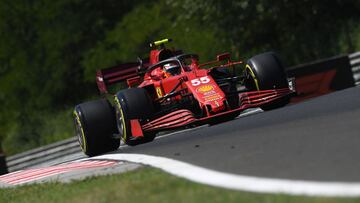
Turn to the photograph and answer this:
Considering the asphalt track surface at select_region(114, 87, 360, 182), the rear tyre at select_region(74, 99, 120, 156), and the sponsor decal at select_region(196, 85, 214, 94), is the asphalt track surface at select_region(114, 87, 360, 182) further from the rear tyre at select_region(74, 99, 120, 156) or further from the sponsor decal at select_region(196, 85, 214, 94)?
the rear tyre at select_region(74, 99, 120, 156)

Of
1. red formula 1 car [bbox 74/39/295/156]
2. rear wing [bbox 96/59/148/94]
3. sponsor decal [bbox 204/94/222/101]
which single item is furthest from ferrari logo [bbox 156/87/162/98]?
rear wing [bbox 96/59/148/94]

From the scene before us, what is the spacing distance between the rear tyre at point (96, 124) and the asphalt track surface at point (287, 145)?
0.70 meters

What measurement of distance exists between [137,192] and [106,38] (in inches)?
1156

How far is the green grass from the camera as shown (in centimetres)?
625

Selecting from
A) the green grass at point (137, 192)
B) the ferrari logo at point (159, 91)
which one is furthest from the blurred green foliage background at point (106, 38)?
the green grass at point (137, 192)

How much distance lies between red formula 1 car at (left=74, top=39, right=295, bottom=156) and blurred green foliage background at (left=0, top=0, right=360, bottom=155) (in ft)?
38.4

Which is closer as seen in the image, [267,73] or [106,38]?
[267,73]

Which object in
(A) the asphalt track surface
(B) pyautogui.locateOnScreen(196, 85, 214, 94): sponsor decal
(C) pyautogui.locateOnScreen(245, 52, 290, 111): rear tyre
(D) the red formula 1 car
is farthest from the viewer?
(C) pyautogui.locateOnScreen(245, 52, 290, 111): rear tyre

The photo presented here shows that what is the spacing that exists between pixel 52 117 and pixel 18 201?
71.5 feet

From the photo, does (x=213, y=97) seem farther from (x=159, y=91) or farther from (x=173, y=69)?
(x=173, y=69)

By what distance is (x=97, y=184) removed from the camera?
8.62 metres

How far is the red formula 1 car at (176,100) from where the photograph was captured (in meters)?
12.4

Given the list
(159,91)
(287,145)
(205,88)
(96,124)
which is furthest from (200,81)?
(287,145)

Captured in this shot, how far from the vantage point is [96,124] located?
1316 centimetres
